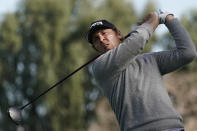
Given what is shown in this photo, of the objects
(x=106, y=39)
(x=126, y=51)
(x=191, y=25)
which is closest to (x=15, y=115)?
(x=106, y=39)

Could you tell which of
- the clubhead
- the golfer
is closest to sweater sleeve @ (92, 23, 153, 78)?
the golfer

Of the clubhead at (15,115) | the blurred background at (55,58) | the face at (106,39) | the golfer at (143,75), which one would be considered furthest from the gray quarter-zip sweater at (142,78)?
the blurred background at (55,58)

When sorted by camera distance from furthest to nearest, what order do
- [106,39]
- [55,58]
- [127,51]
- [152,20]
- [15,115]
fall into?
1. [55,58]
2. [15,115]
3. [106,39]
4. [152,20]
5. [127,51]

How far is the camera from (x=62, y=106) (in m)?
22.0

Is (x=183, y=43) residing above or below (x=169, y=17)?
below

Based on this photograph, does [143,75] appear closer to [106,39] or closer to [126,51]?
[126,51]

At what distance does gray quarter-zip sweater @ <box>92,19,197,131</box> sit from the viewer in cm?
281

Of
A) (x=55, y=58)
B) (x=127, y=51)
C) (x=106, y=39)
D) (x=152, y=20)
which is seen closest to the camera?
(x=127, y=51)

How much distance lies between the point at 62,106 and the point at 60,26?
4.15 meters

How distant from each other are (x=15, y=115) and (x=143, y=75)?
2.34m

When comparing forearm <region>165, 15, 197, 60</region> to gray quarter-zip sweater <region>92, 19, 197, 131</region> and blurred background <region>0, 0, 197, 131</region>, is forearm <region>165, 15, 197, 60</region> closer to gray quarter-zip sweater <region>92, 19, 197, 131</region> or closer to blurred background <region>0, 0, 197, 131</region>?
gray quarter-zip sweater <region>92, 19, 197, 131</region>

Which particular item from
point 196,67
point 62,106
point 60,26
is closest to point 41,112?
point 62,106

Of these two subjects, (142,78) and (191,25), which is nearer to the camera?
(142,78)

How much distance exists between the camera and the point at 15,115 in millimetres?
4859
